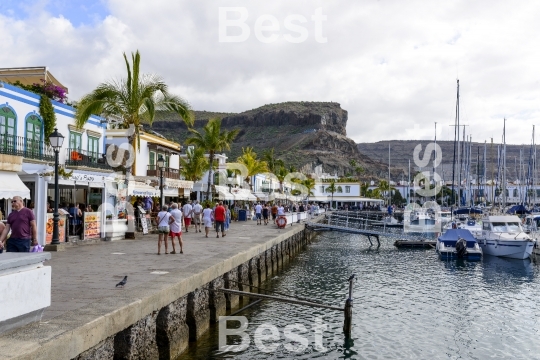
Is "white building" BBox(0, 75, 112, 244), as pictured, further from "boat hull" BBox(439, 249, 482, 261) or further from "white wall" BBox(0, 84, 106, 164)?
"boat hull" BBox(439, 249, 482, 261)

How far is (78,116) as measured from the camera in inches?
916

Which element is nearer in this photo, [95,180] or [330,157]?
[95,180]

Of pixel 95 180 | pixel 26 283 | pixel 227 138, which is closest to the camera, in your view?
pixel 26 283

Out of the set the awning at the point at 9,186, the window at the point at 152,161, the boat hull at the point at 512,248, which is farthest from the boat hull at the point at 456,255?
the awning at the point at 9,186

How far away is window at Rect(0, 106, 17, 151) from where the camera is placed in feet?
68.7

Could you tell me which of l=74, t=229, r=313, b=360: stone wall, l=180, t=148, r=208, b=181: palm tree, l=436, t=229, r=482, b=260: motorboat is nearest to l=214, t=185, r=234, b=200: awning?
l=180, t=148, r=208, b=181: palm tree

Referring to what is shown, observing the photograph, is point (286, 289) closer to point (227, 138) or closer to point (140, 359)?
point (140, 359)

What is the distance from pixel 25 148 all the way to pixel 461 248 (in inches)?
963

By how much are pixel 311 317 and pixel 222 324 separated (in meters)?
2.84

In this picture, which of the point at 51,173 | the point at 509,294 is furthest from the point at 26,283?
the point at 509,294

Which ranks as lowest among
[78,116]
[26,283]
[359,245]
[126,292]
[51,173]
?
[359,245]

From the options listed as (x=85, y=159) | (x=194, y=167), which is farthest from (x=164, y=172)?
(x=85, y=159)

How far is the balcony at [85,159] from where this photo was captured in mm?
23734

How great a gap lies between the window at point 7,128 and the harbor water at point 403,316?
484 inches
